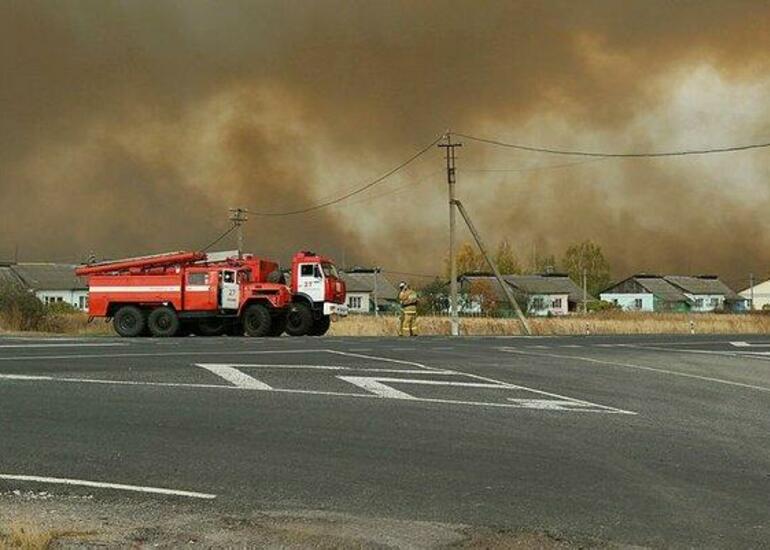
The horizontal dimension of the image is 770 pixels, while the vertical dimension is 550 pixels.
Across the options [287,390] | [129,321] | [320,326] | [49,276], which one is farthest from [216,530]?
[49,276]

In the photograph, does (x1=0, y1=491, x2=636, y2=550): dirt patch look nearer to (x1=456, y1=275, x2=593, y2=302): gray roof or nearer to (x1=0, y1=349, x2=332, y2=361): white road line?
(x1=0, y1=349, x2=332, y2=361): white road line

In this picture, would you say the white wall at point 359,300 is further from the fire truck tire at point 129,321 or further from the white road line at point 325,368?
the white road line at point 325,368

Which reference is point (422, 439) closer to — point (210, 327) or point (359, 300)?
point (210, 327)

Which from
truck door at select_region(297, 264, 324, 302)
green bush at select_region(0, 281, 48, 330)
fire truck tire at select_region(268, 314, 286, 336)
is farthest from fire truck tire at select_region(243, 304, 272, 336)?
green bush at select_region(0, 281, 48, 330)

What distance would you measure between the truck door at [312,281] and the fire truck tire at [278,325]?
1135 millimetres

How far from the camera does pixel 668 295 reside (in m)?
→ 130

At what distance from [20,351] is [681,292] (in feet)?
399

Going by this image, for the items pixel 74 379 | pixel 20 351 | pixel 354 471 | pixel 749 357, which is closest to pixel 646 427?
pixel 354 471

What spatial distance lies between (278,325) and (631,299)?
345 ft

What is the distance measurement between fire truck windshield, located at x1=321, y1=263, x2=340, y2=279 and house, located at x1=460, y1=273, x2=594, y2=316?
57.4m

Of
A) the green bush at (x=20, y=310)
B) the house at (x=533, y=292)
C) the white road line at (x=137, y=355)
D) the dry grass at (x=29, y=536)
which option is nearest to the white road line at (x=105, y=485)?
the dry grass at (x=29, y=536)

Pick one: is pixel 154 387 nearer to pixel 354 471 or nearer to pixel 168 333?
pixel 354 471

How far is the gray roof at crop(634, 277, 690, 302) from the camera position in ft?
422

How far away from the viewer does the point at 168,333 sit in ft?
108
